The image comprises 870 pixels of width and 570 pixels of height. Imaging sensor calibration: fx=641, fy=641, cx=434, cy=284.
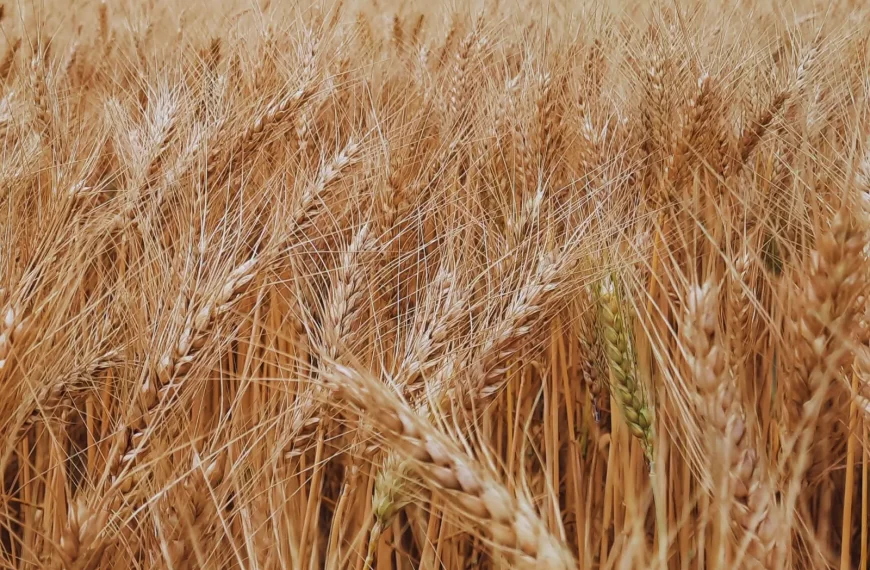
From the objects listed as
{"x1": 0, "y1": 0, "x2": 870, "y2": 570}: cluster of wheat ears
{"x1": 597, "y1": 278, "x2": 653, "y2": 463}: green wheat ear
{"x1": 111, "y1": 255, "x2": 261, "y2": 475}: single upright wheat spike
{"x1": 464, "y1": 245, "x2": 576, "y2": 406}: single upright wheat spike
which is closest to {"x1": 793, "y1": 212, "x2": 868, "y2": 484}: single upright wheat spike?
{"x1": 0, "y1": 0, "x2": 870, "y2": 570}: cluster of wheat ears

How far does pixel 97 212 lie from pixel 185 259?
42 centimetres

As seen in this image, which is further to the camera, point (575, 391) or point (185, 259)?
point (575, 391)

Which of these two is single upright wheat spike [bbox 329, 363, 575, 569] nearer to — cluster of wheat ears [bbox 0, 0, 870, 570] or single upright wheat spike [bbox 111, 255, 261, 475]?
cluster of wheat ears [bbox 0, 0, 870, 570]

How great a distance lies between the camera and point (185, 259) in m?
0.84

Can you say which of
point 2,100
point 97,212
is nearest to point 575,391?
point 97,212

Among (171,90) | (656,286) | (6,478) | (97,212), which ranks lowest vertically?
(6,478)

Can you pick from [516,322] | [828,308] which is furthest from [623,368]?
[828,308]

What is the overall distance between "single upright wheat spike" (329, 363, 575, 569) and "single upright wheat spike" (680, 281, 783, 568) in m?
0.14

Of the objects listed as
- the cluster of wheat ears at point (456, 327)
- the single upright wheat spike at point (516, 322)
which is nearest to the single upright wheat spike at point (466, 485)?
the cluster of wheat ears at point (456, 327)

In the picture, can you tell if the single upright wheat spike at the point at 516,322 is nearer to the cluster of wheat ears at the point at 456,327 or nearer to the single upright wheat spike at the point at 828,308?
the cluster of wheat ears at the point at 456,327

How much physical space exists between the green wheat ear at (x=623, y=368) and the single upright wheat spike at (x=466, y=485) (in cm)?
32

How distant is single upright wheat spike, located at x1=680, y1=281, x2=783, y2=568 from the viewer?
46 cm

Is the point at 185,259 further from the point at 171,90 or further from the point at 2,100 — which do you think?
the point at 2,100

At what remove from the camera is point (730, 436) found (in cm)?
48
